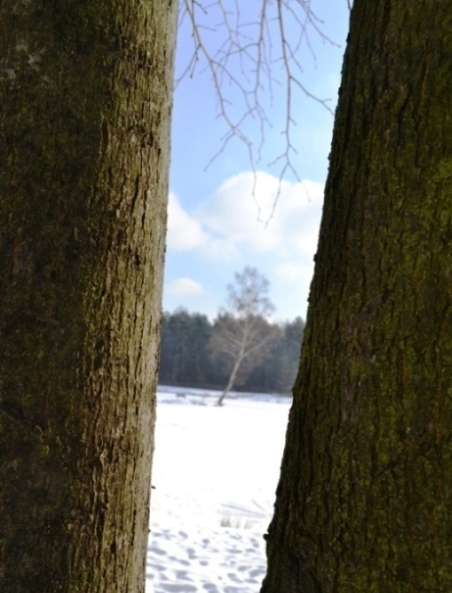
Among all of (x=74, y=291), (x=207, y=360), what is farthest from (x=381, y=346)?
(x=207, y=360)

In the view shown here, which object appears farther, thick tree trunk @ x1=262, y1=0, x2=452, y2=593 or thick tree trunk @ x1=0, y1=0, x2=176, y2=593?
thick tree trunk @ x1=0, y1=0, x2=176, y2=593

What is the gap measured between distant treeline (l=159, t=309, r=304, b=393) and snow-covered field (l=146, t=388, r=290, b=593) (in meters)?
29.5

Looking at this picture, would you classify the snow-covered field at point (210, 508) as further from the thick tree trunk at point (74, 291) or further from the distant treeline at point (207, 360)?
the distant treeline at point (207, 360)

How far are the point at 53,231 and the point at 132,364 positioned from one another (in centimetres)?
31

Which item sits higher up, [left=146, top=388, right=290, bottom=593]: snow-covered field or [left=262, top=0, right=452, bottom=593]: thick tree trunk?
[left=262, top=0, right=452, bottom=593]: thick tree trunk

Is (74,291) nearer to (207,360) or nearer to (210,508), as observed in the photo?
(210,508)

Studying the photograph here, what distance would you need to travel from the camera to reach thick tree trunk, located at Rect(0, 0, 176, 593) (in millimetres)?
1091

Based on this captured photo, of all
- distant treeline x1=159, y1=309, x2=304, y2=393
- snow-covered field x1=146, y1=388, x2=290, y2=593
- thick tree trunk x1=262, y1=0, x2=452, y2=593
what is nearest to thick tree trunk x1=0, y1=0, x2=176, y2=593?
thick tree trunk x1=262, y1=0, x2=452, y2=593

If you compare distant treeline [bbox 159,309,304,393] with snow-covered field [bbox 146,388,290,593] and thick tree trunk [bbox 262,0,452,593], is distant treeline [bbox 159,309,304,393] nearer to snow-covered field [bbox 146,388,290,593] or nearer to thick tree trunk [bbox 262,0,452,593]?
snow-covered field [bbox 146,388,290,593]

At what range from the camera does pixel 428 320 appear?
2.88 feet

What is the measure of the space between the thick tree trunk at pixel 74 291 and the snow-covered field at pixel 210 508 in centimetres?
340

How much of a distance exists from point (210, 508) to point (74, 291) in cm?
690

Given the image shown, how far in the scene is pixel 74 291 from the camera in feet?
3.67

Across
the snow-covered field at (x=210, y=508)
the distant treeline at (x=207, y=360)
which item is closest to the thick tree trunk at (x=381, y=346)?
the snow-covered field at (x=210, y=508)
